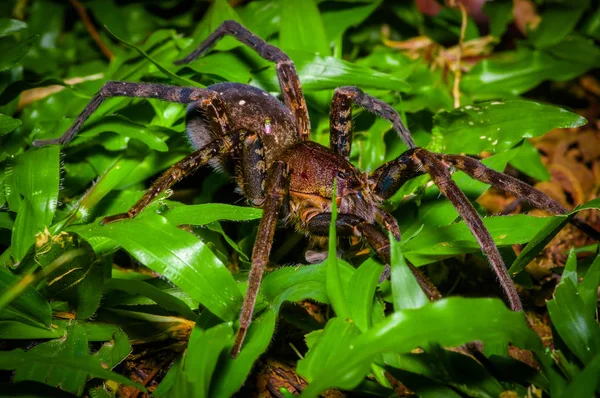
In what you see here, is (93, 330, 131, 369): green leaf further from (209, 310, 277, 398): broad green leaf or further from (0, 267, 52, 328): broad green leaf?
(209, 310, 277, 398): broad green leaf

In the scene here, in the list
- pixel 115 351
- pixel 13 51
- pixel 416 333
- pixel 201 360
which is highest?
pixel 13 51

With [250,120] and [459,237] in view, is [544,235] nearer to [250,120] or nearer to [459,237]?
[459,237]

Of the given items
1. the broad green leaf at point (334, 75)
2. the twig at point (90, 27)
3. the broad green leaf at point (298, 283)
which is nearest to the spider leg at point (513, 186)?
the broad green leaf at point (298, 283)

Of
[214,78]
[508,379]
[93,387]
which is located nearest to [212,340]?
[93,387]

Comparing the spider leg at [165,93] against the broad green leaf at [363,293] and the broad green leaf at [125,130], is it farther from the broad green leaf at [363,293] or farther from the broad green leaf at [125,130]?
the broad green leaf at [363,293]

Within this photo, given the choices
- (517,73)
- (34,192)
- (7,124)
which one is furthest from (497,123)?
(7,124)

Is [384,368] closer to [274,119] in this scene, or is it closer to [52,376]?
[52,376]
